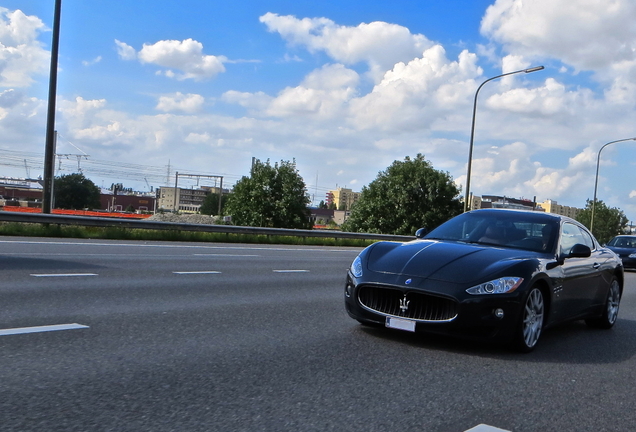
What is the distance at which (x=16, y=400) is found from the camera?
3807 millimetres

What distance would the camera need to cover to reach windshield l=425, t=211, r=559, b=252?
7.13 metres

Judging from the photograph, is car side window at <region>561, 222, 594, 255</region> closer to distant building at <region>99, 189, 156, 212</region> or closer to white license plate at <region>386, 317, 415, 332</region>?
white license plate at <region>386, 317, 415, 332</region>

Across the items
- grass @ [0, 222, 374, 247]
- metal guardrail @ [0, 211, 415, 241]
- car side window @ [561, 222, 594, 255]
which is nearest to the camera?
car side window @ [561, 222, 594, 255]

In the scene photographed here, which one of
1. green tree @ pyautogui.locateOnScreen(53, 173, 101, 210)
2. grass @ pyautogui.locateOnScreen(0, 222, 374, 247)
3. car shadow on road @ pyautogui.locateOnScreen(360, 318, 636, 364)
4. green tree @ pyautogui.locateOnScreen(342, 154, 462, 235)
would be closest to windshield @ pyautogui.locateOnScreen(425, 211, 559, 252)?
car shadow on road @ pyautogui.locateOnScreen(360, 318, 636, 364)

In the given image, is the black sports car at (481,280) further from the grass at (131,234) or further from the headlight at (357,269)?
the grass at (131,234)

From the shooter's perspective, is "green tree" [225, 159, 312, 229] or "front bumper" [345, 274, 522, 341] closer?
"front bumper" [345, 274, 522, 341]

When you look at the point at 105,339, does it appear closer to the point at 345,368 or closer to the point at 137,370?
the point at 137,370

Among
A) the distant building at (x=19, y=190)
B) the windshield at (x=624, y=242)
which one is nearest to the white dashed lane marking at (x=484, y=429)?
the windshield at (x=624, y=242)

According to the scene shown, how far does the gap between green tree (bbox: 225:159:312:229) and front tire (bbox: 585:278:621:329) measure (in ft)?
197

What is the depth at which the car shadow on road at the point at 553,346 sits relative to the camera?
20.4 ft

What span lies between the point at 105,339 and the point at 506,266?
3.45 metres

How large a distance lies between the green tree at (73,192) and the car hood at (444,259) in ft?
333

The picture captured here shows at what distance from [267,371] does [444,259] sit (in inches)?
84.1

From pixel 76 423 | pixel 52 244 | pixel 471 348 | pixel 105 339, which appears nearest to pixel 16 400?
pixel 76 423
